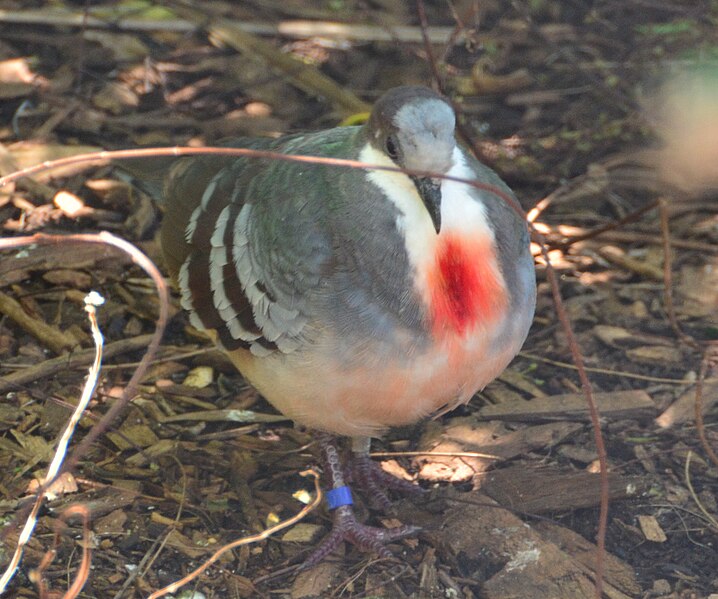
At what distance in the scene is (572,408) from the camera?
4785mm

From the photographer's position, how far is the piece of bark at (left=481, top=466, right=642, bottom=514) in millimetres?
4254

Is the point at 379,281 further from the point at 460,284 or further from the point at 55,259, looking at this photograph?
the point at 55,259

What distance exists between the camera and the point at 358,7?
7.38 meters

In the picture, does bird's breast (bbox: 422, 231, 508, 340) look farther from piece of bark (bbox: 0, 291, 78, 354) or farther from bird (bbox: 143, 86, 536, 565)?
piece of bark (bbox: 0, 291, 78, 354)

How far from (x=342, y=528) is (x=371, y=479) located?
347 millimetres

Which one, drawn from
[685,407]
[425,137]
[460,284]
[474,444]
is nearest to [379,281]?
[460,284]

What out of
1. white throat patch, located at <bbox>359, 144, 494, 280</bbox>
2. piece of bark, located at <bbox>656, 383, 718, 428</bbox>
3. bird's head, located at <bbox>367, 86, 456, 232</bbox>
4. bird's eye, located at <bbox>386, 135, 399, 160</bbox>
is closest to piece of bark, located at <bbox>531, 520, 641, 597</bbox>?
piece of bark, located at <bbox>656, 383, 718, 428</bbox>

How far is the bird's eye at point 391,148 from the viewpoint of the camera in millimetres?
3479

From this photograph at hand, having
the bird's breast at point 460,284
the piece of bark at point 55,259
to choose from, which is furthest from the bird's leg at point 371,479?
the piece of bark at point 55,259

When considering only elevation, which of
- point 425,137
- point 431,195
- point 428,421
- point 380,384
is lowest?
point 428,421

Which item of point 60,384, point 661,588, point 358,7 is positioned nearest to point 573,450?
point 661,588

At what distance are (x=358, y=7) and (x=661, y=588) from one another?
4.90m

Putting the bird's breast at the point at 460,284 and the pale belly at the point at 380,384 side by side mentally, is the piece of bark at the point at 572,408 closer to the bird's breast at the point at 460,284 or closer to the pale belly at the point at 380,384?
the pale belly at the point at 380,384

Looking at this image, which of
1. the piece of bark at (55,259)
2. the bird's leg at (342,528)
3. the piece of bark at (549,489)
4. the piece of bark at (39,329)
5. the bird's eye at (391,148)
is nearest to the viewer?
the bird's eye at (391,148)
